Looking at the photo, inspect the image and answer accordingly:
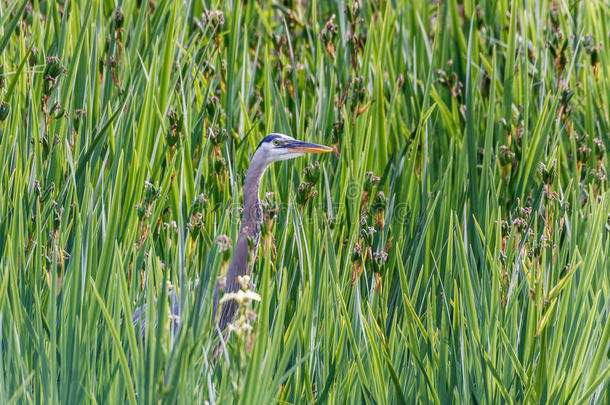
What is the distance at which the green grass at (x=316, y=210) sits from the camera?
74.3 inches

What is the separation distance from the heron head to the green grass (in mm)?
162

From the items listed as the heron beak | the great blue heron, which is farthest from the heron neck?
A: the heron beak

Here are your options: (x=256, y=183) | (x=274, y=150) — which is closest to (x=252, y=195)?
(x=256, y=183)

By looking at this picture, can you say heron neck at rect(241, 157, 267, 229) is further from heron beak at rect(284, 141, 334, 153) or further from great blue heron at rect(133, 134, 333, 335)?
heron beak at rect(284, 141, 334, 153)

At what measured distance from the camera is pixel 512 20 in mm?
3582

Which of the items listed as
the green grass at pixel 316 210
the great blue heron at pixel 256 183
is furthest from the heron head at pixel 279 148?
the green grass at pixel 316 210

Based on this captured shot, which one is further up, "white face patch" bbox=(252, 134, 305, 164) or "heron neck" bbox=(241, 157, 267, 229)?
"white face patch" bbox=(252, 134, 305, 164)

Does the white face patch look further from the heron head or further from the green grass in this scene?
the green grass

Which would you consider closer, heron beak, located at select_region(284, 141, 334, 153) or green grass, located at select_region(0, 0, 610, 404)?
green grass, located at select_region(0, 0, 610, 404)

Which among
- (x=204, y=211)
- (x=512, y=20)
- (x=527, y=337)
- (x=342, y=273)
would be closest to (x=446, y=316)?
(x=527, y=337)

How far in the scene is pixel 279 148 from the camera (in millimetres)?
2666

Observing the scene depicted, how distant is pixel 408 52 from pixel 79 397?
247 centimetres

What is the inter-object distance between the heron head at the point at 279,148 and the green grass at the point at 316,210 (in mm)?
162

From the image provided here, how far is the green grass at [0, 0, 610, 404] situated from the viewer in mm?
1887
